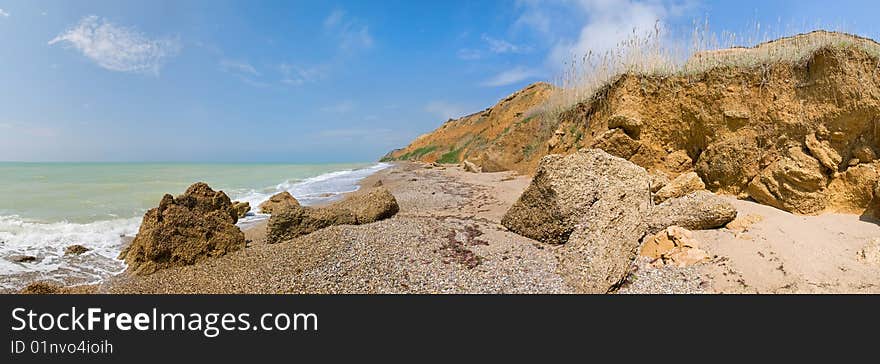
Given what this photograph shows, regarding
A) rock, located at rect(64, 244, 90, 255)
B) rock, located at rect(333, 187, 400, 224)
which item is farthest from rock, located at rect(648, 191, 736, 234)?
rock, located at rect(64, 244, 90, 255)

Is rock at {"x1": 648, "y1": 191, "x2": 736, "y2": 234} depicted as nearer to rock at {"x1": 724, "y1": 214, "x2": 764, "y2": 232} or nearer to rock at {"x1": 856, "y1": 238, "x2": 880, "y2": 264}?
rock at {"x1": 724, "y1": 214, "x2": 764, "y2": 232}

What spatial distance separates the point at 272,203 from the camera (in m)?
11.0

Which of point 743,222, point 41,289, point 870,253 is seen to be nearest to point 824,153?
point 743,222

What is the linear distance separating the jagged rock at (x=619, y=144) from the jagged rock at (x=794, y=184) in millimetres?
2807

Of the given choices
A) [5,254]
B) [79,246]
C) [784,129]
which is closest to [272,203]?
[79,246]

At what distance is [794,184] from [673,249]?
315 cm

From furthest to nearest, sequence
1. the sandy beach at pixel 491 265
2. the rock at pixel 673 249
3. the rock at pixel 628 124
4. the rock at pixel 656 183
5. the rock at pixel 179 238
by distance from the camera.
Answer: the rock at pixel 628 124 < the rock at pixel 656 183 < the rock at pixel 179 238 < the rock at pixel 673 249 < the sandy beach at pixel 491 265

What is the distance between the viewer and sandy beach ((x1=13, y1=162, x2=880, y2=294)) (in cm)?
417

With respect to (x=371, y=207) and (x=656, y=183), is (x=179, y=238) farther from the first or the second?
(x=656, y=183)

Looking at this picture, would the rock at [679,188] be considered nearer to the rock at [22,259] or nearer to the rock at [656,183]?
the rock at [656,183]

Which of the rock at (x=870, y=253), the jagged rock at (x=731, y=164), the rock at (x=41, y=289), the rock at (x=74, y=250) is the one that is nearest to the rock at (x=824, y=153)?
the jagged rock at (x=731, y=164)

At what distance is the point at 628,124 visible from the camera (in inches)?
366

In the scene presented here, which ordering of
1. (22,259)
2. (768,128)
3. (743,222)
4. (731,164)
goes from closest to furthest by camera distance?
1. (743,222)
2. (22,259)
3. (768,128)
4. (731,164)

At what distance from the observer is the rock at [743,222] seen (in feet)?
17.4
